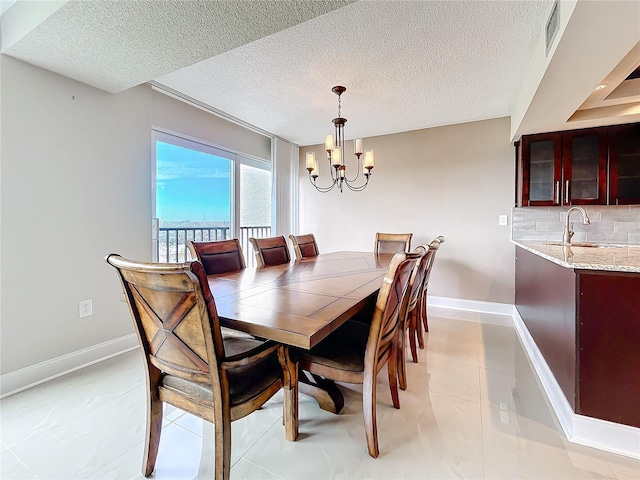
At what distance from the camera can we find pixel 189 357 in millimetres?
1079

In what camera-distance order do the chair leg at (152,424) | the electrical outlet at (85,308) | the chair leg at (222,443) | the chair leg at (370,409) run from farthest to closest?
1. the electrical outlet at (85,308)
2. the chair leg at (370,409)
3. the chair leg at (152,424)
4. the chair leg at (222,443)

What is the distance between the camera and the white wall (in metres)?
1.92

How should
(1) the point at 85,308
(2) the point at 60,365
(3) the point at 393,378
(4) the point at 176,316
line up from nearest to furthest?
(4) the point at 176,316
(3) the point at 393,378
(2) the point at 60,365
(1) the point at 85,308

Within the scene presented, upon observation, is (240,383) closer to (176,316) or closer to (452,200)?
(176,316)

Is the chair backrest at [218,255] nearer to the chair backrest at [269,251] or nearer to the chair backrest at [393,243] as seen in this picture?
the chair backrest at [269,251]

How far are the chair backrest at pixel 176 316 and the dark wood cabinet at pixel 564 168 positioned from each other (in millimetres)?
3451

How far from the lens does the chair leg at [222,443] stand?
1.06 meters

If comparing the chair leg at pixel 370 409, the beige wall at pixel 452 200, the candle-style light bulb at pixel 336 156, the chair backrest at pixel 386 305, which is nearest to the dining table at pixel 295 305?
the chair backrest at pixel 386 305

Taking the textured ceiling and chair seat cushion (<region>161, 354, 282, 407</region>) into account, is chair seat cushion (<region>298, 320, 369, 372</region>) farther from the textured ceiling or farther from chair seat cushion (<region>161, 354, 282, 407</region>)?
the textured ceiling

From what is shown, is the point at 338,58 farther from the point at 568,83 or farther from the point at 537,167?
the point at 537,167

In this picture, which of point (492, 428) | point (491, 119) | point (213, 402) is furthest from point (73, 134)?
point (491, 119)

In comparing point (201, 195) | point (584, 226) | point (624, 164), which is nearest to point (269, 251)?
point (201, 195)

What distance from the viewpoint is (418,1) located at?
167cm

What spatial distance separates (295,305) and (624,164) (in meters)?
3.46
